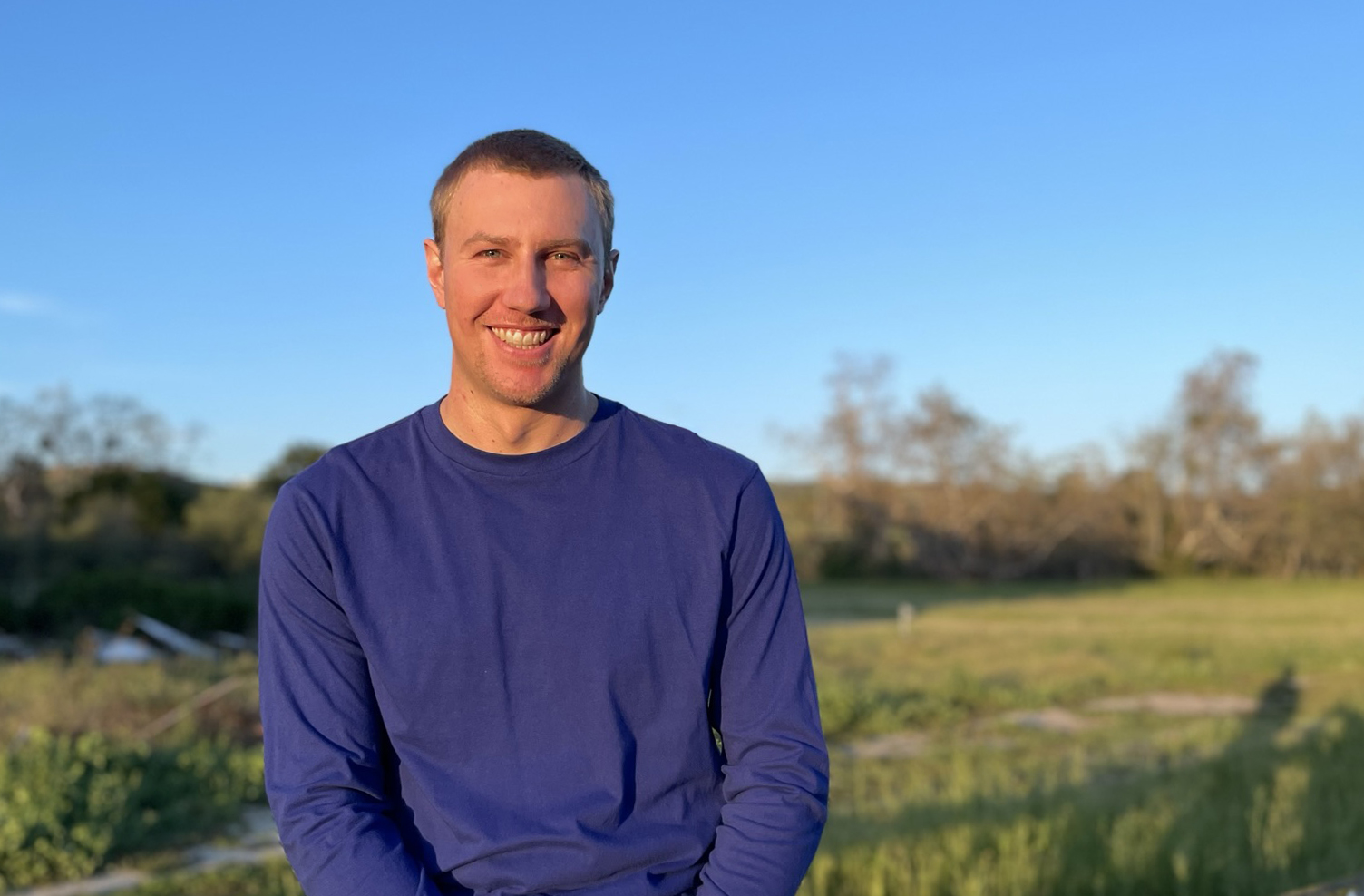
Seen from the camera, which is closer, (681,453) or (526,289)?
(526,289)

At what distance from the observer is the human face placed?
5.91ft

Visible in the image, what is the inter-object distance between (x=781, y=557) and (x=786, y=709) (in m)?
0.23

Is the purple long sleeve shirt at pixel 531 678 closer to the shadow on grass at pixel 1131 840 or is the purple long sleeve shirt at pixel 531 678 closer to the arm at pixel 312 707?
the arm at pixel 312 707

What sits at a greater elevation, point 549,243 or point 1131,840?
point 549,243

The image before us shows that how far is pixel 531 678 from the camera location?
1.77 m

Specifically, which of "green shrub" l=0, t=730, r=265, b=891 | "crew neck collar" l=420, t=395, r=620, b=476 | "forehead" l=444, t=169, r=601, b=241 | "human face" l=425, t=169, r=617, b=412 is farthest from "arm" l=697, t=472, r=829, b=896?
"green shrub" l=0, t=730, r=265, b=891

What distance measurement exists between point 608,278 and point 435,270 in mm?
274

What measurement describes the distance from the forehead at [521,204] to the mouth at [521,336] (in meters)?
0.14

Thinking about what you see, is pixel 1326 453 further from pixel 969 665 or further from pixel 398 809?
pixel 398 809

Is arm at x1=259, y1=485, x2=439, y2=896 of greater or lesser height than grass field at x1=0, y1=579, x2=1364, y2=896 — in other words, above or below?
above

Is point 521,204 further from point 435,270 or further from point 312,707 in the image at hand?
point 312,707

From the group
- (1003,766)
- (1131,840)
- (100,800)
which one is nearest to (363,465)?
(1131,840)

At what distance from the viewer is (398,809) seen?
6.08ft

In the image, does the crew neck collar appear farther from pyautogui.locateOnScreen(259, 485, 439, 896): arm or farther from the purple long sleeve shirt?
pyautogui.locateOnScreen(259, 485, 439, 896): arm
